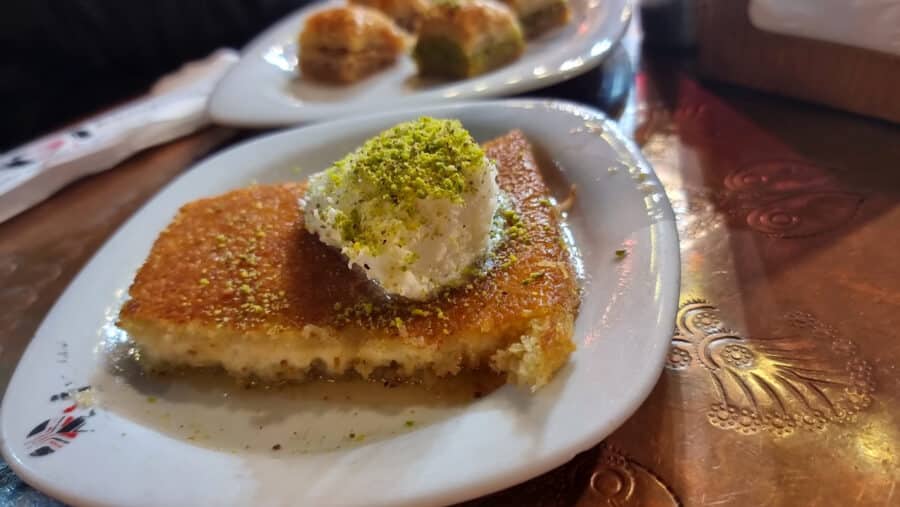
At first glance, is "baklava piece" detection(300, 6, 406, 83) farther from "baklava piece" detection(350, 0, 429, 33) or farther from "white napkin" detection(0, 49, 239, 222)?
"white napkin" detection(0, 49, 239, 222)

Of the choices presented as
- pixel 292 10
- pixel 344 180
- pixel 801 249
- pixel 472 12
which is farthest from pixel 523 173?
pixel 292 10

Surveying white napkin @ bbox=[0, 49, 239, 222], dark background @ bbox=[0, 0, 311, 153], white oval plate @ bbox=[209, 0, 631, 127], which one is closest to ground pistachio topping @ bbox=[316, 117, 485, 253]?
white oval plate @ bbox=[209, 0, 631, 127]

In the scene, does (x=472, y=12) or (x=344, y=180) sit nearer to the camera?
(x=344, y=180)

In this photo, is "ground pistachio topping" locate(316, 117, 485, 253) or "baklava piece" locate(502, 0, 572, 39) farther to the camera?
"baklava piece" locate(502, 0, 572, 39)

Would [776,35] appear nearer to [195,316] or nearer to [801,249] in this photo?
[801,249]

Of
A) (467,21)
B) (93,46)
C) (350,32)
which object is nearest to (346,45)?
(350,32)
